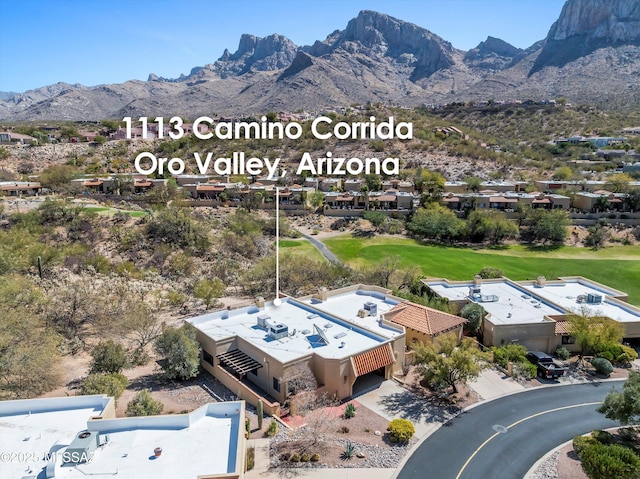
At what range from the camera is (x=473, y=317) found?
29203 mm

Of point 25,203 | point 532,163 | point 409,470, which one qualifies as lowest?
point 409,470

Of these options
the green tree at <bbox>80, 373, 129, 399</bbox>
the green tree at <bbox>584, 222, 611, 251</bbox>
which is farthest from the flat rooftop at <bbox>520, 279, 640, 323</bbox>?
the green tree at <bbox>80, 373, 129, 399</bbox>

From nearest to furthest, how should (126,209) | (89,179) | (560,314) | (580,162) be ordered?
(560,314)
(126,209)
(89,179)
(580,162)

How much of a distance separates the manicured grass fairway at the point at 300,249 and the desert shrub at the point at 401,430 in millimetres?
30626

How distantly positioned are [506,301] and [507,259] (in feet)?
74.2

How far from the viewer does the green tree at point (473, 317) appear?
29.3m

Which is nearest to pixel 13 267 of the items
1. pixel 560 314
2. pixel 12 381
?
pixel 12 381

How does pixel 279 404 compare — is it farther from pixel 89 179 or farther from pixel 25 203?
pixel 89 179

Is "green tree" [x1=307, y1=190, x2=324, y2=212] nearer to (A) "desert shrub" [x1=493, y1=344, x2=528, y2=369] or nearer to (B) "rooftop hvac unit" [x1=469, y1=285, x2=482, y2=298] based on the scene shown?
(B) "rooftop hvac unit" [x1=469, y1=285, x2=482, y2=298]

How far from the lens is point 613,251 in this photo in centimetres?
5703

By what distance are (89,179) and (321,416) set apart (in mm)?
64205

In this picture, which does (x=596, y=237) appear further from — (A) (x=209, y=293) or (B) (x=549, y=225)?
(A) (x=209, y=293)

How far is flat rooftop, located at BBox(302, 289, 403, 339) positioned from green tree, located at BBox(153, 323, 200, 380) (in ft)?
27.1

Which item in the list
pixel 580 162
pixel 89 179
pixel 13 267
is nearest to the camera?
pixel 13 267
